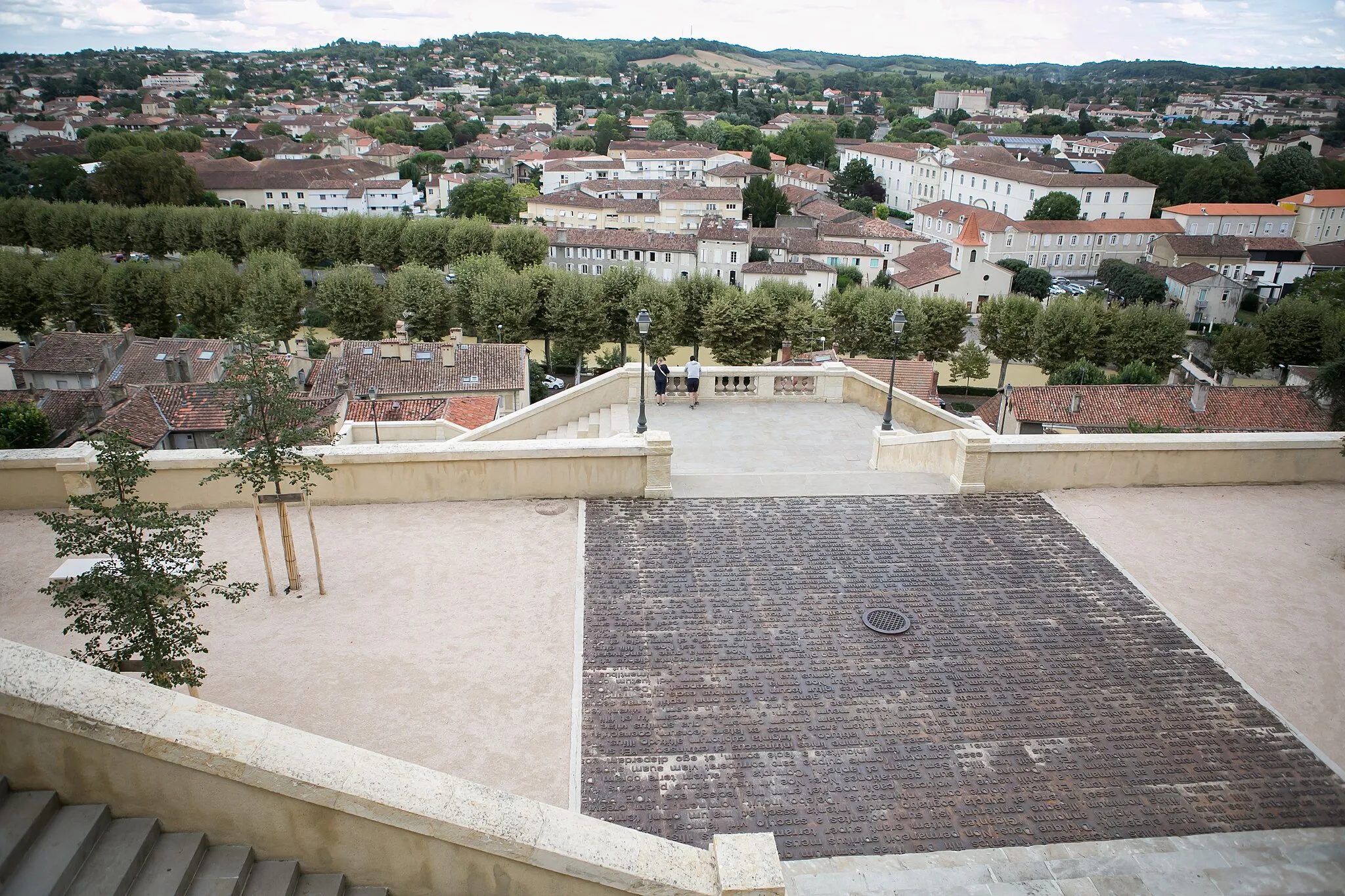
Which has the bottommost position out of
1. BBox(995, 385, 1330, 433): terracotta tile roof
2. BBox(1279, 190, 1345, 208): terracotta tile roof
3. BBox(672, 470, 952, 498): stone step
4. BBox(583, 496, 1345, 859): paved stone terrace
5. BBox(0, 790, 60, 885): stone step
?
BBox(995, 385, 1330, 433): terracotta tile roof

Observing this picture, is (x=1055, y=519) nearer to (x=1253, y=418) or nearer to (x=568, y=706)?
(x=568, y=706)

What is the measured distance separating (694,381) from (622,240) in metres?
65.2

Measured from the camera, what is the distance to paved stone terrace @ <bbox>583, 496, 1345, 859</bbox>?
7734mm

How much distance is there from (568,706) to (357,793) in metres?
3.87

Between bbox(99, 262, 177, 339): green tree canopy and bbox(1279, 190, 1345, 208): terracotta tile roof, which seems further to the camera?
bbox(1279, 190, 1345, 208): terracotta tile roof

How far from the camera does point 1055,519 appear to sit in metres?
13.0

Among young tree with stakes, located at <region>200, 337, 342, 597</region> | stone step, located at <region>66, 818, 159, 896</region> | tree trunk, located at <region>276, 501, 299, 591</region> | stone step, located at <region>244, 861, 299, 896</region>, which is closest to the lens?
stone step, located at <region>66, 818, 159, 896</region>

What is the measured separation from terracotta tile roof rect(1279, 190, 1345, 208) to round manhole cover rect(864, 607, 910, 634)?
116 meters

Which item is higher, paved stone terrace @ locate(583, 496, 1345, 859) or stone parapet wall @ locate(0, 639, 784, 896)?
stone parapet wall @ locate(0, 639, 784, 896)

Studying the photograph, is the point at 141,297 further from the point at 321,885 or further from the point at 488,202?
the point at 321,885

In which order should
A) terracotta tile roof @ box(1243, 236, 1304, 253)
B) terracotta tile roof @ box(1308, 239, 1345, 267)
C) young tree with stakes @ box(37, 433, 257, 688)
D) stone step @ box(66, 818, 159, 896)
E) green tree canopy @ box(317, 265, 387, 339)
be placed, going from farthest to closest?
terracotta tile roof @ box(1243, 236, 1304, 253) < terracotta tile roof @ box(1308, 239, 1345, 267) < green tree canopy @ box(317, 265, 387, 339) < young tree with stakes @ box(37, 433, 257, 688) < stone step @ box(66, 818, 159, 896)

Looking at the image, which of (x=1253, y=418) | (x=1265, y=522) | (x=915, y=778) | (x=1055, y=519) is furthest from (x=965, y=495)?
(x=1253, y=418)

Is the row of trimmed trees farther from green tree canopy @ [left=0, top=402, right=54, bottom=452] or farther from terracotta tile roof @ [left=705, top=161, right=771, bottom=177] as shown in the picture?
terracotta tile roof @ [left=705, top=161, right=771, bottom=177]

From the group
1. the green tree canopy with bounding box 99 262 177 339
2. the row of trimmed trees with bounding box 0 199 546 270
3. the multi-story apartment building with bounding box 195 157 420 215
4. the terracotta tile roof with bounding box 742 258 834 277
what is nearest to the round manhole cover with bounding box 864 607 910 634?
the green tree canopy with bounding box 99 262 177 339
